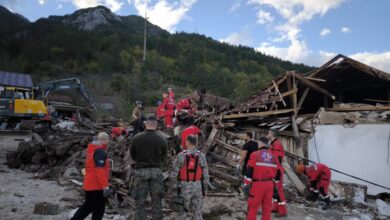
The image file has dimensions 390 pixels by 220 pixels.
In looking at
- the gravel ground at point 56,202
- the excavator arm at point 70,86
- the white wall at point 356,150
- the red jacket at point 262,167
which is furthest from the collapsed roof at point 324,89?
the excavator arm at point 70,86

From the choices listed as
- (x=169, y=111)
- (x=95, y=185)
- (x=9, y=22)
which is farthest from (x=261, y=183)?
(x=9, y=22)

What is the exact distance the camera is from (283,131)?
11.1 meters

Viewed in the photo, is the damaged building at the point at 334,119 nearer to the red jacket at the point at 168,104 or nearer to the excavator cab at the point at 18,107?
the red jacket at the point at 168,104

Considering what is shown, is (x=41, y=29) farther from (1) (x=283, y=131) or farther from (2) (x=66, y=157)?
(1) (x=283, y=131)

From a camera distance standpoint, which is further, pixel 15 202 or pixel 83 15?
pixel 83 15

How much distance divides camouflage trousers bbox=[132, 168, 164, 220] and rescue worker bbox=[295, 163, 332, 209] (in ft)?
16.2

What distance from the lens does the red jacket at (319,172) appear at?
Answer: 7906mm

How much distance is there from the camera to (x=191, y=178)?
4875mm

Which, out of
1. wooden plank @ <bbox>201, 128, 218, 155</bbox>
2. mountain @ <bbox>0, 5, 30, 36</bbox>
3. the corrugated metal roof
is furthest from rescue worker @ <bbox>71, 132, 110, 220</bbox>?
mountain @ <bbox>0, 5, 30, 36</bbox>

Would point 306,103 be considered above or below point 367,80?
below

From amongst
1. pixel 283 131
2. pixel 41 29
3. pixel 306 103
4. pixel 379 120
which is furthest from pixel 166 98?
pixel 41 29

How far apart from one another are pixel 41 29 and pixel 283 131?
218 ft

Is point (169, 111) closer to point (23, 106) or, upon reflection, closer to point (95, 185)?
point (95, 185)

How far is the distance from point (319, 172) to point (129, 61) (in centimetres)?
5053
